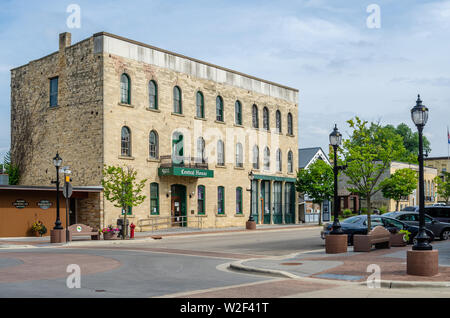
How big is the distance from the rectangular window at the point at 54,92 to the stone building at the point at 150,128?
7 cm

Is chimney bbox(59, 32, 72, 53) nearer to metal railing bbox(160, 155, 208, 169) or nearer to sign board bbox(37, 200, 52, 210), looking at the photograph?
metal railing bbox(160, 155, 208, 169)

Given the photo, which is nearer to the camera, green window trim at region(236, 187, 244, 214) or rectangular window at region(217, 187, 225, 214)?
rectangular window at region(217, 187, 225, 214)

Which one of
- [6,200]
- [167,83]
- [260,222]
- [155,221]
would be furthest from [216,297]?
[260,222]

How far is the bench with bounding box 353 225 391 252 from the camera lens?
1941cm

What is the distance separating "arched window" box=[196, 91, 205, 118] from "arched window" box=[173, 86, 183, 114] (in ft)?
6.73

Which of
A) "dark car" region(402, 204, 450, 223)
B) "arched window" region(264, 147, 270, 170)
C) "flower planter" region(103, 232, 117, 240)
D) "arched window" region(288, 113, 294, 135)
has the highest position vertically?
"arched window" region(288, 113, 294, 135)

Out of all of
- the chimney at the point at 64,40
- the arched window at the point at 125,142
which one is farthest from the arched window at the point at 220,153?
the chimney at the point at 64,40

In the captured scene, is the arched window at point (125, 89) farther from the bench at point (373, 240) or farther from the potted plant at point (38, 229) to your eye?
the bench at point (373, 240)

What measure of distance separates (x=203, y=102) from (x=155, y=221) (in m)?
10.3

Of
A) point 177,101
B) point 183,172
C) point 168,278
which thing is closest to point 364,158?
point 168,278

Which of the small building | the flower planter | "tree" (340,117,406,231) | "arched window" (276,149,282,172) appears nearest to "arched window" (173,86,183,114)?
"arched window" (276,149,282,172)

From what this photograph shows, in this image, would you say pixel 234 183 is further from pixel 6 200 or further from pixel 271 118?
pixel 6 200

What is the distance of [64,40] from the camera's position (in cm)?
3859
